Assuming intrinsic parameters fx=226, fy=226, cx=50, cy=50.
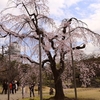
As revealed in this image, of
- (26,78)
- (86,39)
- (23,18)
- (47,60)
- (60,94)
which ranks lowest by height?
(60,94)

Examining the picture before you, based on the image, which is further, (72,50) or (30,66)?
(30,66)

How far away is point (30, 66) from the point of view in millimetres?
20953

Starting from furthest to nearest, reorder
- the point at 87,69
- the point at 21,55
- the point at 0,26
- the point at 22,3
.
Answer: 1. the point at 87,69
2. the point at 21,55
3. the point at 0,26
4. the point at 22,3

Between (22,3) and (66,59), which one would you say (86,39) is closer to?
(66,59)

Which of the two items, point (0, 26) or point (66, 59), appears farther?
point (66, 59)

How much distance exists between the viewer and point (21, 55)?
63.0 ft

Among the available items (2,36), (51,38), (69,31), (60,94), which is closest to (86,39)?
(69,31)

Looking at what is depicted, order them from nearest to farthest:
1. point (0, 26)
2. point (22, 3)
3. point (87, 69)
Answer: point (22, 3), point (0, 26), point (87, 69)

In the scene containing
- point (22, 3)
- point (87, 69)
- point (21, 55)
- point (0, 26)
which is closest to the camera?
point (22, 3)

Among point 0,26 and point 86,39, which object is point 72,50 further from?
point 0,26

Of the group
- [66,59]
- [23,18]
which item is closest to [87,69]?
[66,59]

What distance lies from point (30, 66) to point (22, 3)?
21.8 feet

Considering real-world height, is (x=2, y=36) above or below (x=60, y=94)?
above

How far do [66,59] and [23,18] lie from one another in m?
5.21
